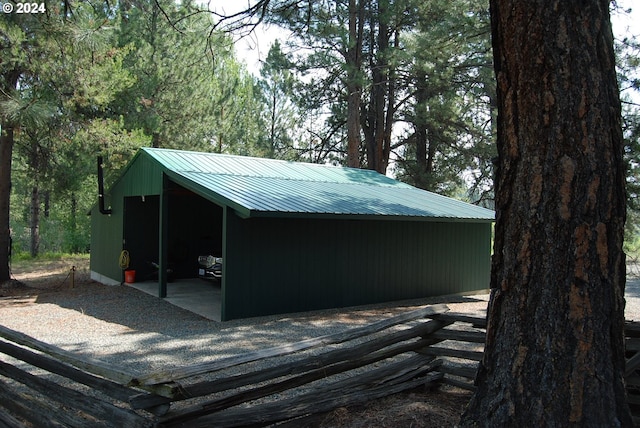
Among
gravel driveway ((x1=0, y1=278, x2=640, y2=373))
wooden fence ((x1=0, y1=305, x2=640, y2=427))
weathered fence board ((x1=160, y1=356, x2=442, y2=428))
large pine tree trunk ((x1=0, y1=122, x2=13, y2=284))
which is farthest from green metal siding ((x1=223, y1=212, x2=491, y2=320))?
large pine tree trunk ((x1=0, y1=122, x2=13, y2=284))

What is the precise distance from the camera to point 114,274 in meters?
13.6

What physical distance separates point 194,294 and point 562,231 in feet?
31.8

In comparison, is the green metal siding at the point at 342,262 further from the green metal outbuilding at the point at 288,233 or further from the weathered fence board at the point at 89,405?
the weathered fence board at the point at 89,405

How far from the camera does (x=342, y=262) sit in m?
10.4

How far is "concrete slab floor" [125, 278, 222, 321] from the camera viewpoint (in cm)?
982

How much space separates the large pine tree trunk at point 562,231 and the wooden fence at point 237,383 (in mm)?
1217

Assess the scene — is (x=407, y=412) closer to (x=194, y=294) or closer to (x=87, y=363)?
(x=87, y=363)

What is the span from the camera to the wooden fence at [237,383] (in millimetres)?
3295

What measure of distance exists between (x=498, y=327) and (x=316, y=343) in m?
1.47

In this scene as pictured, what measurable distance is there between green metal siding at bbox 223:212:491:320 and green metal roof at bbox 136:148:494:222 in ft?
1.38

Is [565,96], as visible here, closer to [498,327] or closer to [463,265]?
[498,327]

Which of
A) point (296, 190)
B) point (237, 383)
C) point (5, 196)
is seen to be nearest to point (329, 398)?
point (237, 383)

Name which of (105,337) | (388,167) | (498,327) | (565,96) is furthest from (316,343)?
(388,167)

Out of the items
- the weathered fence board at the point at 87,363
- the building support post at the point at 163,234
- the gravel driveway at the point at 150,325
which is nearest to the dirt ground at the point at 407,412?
the weathered fence board at the point at 87,363
